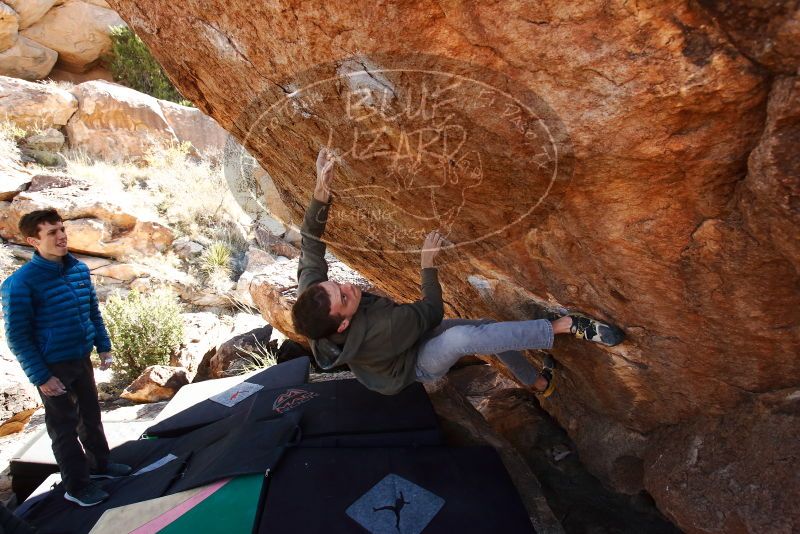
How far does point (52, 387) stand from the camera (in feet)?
8.38

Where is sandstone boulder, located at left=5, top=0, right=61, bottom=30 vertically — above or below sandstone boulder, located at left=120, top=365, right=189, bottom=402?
above

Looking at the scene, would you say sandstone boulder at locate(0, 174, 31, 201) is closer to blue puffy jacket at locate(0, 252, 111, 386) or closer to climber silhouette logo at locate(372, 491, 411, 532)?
blue puffy jacket at locate(0, 252, 111, 386)

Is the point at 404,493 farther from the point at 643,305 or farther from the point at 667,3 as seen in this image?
the point at 667,3

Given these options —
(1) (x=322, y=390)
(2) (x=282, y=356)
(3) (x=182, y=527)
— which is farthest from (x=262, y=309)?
(3) (x=182, y=527)

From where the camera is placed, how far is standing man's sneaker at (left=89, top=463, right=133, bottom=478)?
3.06 m

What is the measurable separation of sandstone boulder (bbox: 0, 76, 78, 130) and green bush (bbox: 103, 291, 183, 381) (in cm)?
622

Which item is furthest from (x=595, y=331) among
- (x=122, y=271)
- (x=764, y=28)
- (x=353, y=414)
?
(x=122, y=271)

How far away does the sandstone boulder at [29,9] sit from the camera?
12.4m

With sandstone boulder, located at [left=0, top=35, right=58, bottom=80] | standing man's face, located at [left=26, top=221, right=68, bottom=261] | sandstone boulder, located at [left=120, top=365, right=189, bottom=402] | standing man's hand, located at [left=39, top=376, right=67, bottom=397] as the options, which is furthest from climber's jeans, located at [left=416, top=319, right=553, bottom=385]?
sandstone boulder, located at [left=0, top=35, right=58, bottom=80]

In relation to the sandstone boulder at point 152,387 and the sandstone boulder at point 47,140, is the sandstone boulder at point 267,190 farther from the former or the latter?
the sandstone boulder at point 47,140

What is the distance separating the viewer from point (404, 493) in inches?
87.7

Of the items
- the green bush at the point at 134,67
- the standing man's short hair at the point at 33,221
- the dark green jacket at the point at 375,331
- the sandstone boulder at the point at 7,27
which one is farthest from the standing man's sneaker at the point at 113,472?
the sandstone boulder at the point at 7,27

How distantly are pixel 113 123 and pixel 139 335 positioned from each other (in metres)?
6.72

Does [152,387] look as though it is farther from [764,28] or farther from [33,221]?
[764,28]
